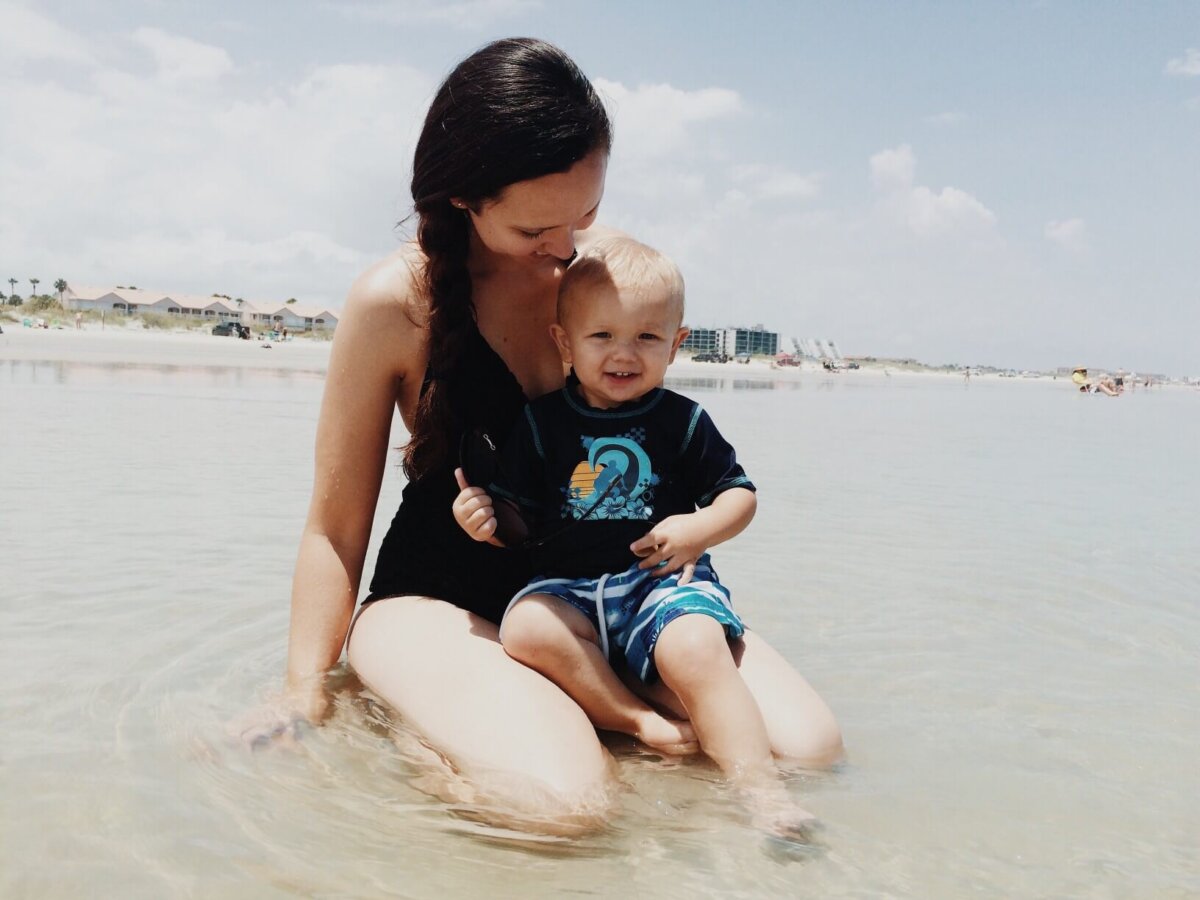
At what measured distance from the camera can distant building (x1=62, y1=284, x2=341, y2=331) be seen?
3031 inches

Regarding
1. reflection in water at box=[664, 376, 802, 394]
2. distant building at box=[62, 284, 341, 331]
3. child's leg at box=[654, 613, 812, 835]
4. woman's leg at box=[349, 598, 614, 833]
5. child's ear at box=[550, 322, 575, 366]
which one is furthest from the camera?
distant building at box=[62, 284, 341, 331]

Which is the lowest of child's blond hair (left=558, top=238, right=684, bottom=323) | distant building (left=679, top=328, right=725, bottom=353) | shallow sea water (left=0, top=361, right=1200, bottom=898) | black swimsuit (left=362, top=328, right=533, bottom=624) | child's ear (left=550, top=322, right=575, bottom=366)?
shallow sea water (left=0, top=361, right=1200, bottom=898)

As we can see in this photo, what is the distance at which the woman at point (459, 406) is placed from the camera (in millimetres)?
2338

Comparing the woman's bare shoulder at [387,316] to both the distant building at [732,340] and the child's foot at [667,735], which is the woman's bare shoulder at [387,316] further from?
the distant building at [732,340]

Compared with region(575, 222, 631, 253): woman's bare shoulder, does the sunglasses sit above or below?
below

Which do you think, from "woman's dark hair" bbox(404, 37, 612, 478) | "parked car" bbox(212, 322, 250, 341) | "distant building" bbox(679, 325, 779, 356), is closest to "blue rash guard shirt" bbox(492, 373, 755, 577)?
"woman's dark hair" bbox(404, 37, 612, 478)

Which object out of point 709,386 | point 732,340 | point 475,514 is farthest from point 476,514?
point 732,340

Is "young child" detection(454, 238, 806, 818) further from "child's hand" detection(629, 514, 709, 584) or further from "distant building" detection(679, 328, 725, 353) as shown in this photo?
"distant building" detection(679, 328, 725, 353)

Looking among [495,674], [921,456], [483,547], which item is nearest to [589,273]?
[483,547]

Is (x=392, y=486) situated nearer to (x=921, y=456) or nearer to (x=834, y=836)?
(x=834, y=836)

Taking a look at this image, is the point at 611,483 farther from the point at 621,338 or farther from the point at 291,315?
the point at 291,315

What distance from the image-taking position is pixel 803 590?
4355 mm

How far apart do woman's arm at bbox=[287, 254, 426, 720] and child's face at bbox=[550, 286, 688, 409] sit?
0.48m

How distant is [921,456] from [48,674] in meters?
9.00
